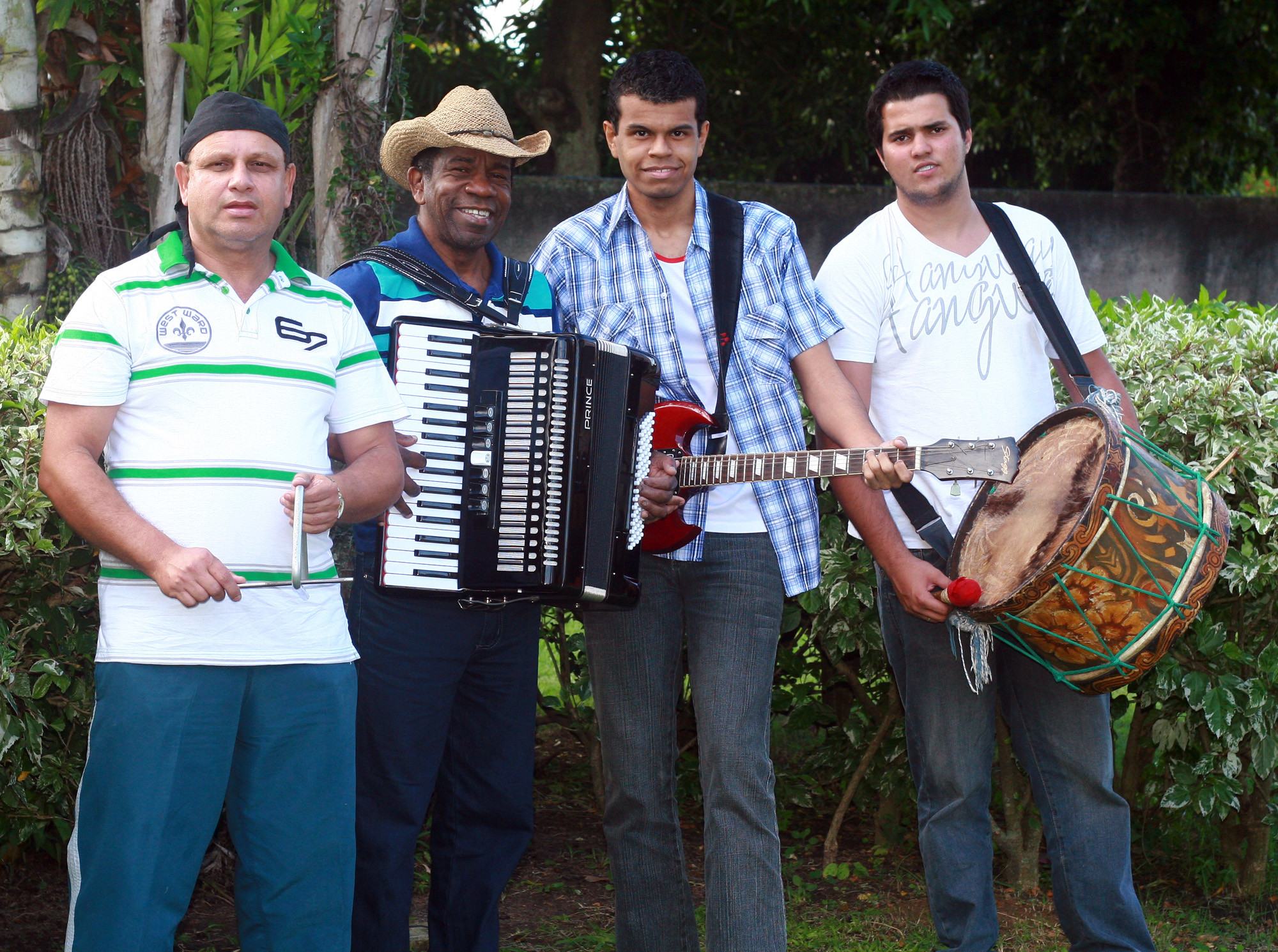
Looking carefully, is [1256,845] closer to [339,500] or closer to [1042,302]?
[1042,302]

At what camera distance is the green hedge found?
348 cm

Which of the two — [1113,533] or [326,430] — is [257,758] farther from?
[1113,533]

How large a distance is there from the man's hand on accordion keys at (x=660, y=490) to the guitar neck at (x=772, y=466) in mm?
42

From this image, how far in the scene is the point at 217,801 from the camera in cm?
271

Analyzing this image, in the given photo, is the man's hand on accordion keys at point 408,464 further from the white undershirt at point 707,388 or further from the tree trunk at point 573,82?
the tree trunk at point 573,82

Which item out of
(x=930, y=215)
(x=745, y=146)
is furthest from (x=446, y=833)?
(x=745, y=146)

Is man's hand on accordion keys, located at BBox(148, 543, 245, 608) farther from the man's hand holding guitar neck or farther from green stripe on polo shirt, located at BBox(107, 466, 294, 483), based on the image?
the man's hand holding guitar neck

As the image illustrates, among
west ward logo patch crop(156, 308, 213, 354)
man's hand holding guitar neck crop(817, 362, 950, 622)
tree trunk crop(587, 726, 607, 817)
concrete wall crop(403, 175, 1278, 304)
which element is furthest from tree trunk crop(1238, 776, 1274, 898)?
concrete wall crop(403, 175, 1278, 304)

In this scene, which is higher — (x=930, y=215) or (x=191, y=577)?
(x=930, y=215)

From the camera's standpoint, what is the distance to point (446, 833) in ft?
11.1

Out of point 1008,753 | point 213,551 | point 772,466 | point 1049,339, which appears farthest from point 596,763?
point 213,551

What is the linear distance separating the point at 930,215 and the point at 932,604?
1007 mm

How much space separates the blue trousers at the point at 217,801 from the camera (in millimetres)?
2600

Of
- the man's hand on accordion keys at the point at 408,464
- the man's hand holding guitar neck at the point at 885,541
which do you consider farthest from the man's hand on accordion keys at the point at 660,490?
the man's hand on accordion keys at the point at 408,464
